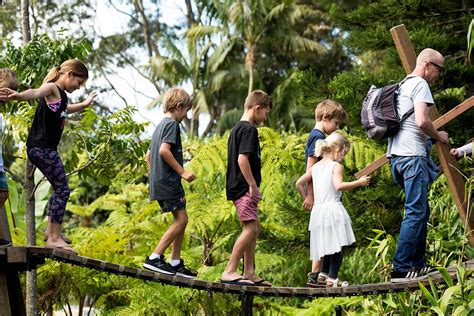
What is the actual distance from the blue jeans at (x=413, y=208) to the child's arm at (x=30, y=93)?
7.39 feet

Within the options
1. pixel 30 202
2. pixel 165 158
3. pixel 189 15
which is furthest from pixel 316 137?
pixel 189 15

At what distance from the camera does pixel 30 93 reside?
496 centimetres

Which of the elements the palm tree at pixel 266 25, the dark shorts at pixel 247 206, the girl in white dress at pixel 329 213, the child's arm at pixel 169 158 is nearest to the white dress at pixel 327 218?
the girl in white dress at pixel 329 213

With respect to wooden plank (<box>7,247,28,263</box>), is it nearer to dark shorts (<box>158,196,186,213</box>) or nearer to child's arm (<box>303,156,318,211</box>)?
dark shorts (<box>158,196,186,213</box>)

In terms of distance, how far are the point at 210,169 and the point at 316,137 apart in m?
3.10

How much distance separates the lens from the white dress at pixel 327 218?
5.62 m

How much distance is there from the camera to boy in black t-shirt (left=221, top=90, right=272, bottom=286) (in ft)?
18.2

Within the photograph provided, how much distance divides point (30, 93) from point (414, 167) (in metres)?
2.42

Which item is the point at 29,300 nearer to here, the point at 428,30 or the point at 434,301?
the point at 434,301

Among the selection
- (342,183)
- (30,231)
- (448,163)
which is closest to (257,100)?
(342,183)

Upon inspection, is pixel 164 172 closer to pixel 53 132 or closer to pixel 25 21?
pixel 53 132

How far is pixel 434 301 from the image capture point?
204 inches

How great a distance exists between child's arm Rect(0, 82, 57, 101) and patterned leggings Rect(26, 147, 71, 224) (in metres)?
0.35

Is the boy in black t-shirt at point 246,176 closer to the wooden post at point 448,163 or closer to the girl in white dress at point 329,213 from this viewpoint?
the girl in white dress at point 329,213
